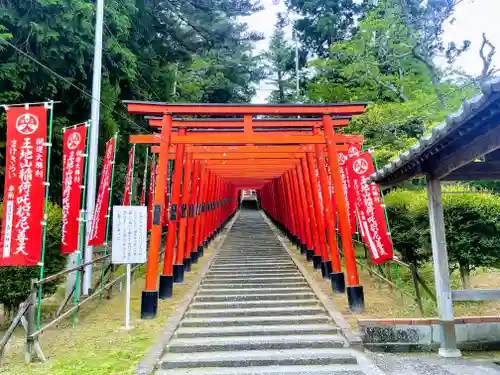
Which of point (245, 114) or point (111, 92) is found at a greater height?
point (111, 92)

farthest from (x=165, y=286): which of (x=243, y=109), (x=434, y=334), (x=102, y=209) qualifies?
(x=434, y=334)

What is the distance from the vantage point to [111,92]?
1135 centimetres

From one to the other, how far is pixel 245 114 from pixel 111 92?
5501 millimetres

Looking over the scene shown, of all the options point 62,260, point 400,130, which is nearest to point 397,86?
point 400,130

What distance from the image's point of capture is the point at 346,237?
7.56 metres

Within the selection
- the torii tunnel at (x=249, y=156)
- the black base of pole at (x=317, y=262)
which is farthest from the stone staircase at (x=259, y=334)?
the black base of pole at (x=317, y=262)

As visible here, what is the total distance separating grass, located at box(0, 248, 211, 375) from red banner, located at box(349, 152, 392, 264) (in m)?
4.26

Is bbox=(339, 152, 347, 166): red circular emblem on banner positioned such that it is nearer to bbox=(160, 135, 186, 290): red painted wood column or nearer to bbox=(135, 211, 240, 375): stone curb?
bbox=(160, 135, 186, 290): red painted wood column

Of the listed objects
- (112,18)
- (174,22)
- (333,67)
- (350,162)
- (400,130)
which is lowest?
(350,162)

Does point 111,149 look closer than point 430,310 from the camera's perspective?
No

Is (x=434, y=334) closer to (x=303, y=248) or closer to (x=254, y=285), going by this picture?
(x=254, y=285)

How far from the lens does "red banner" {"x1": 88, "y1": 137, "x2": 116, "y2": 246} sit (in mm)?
8141

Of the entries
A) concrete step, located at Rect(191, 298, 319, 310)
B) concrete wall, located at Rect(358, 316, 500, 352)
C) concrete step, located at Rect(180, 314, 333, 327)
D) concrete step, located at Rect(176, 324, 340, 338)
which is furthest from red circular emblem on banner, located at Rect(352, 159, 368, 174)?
concrete wall, located at Rect(358, 316, 500, 352)

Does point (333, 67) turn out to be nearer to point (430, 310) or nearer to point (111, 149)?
point (111, 149)
